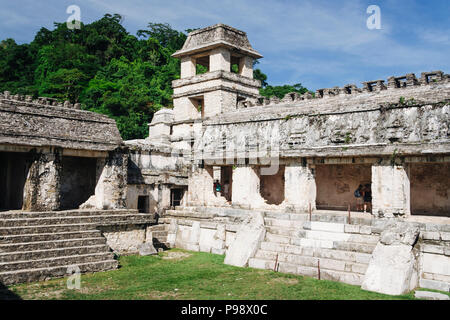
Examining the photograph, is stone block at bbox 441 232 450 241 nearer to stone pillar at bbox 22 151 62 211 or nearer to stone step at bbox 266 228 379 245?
stone step at bbox 266 228 379 245

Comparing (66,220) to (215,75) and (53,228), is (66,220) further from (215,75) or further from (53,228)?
(215,75)

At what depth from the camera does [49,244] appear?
462 inches

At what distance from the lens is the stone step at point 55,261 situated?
10.5m

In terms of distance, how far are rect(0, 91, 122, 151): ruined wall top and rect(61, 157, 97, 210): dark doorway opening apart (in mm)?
1941

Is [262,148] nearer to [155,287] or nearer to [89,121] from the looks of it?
[89,121]

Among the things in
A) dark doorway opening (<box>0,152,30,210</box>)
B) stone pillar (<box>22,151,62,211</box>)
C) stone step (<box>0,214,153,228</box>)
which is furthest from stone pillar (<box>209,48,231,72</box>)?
dark doorway opening (<box>0,152,30,210</box>)

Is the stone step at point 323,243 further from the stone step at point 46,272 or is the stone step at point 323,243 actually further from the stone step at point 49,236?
the stone step at point 49,236

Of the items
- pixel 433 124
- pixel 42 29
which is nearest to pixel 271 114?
pixel 433 124

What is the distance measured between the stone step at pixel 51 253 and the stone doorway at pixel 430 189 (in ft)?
40.7

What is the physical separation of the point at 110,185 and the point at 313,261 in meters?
8.41

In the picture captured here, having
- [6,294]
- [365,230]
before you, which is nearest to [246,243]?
[365,230]

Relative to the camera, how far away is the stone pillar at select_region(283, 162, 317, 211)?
1548cm

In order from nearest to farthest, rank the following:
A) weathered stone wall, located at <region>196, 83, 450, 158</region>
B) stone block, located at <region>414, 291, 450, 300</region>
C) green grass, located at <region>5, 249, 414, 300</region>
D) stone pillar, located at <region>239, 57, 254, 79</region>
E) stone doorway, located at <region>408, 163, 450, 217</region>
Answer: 1. stone block, located at <region>414, 291, 450, 300</region>
2. green grass, located at <region>5, 249, 414, 300</region>
3. weathered stone wall, located at <region>196, 83, 450, 158</region>
4. stone doorway, located at <region>408, 163, 450, 217</region>
5. stone pillar, located at <region>239, 57, 254, 79</region>

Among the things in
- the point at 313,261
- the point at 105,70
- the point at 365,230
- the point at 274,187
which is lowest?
the point at 313,261
